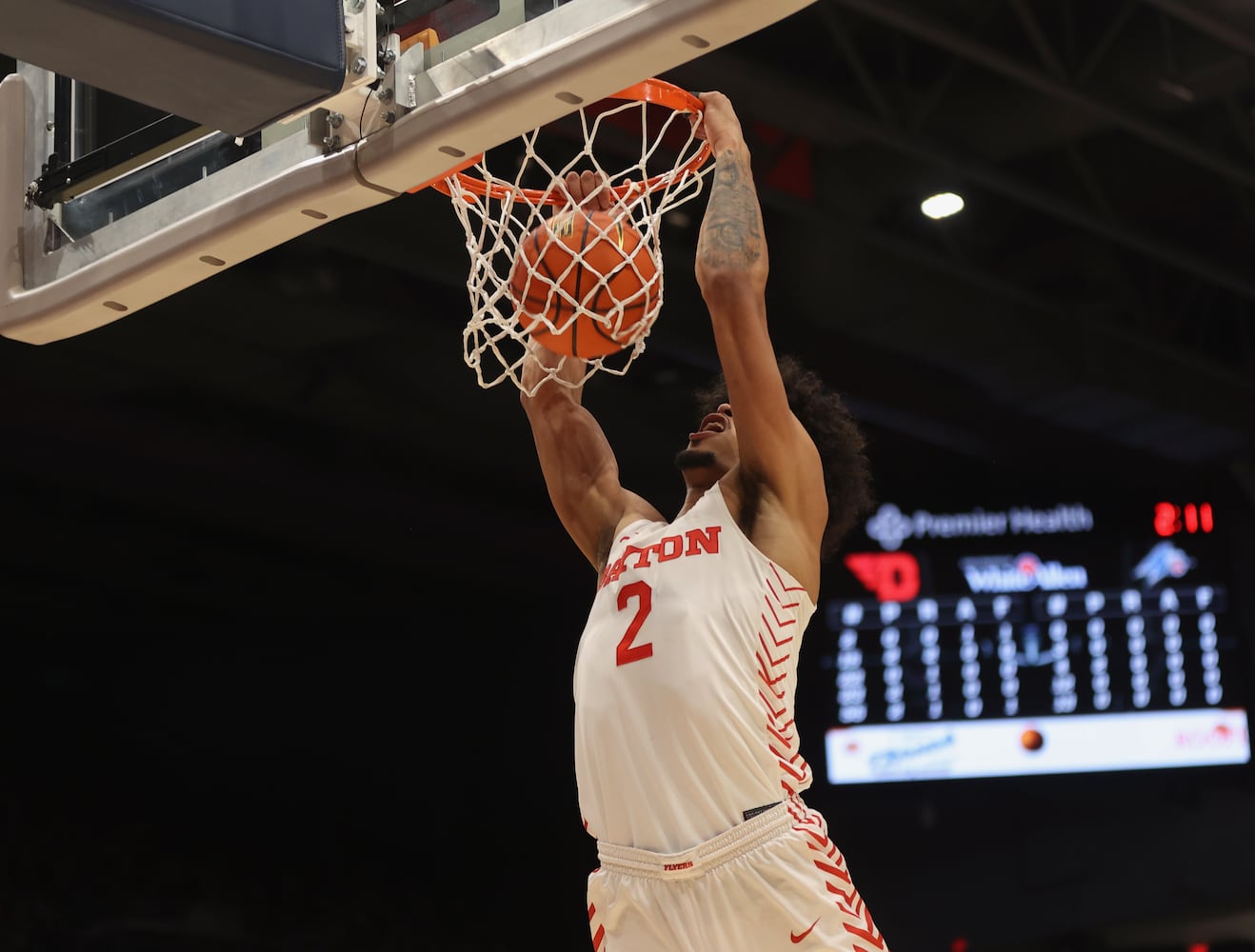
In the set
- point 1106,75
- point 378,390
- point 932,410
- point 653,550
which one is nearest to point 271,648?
point 378,390

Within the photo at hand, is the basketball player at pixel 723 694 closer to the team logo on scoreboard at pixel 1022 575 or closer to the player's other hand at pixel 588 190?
the player's other hand at pixel 588 190

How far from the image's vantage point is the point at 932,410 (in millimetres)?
8789

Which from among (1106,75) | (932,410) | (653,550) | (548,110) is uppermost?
(1106,75)

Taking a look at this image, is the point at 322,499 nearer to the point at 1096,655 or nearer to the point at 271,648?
the point at 271,648

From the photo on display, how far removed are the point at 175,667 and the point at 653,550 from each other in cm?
844

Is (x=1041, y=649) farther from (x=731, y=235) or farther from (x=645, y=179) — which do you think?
(x=731, y=235)

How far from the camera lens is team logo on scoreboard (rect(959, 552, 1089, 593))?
24.5 feet

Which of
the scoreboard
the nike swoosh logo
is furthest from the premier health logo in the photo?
the nike swoosh logo

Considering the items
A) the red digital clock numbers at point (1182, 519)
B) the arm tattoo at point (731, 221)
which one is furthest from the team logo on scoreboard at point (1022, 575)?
the arm tattoo at point (731, 221)

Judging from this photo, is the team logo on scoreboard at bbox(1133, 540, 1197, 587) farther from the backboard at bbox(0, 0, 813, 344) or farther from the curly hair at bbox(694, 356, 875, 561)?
the backboard at bbox(0, 0, 813, 344)

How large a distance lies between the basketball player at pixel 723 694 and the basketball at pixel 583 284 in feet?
0.87

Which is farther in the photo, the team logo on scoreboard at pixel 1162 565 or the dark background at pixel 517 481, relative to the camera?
the team logo on scoreboard at pixel 1162 565

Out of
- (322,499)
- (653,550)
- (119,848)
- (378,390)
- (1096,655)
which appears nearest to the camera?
(653,550)

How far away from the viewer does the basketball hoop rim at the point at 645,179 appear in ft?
10.9
